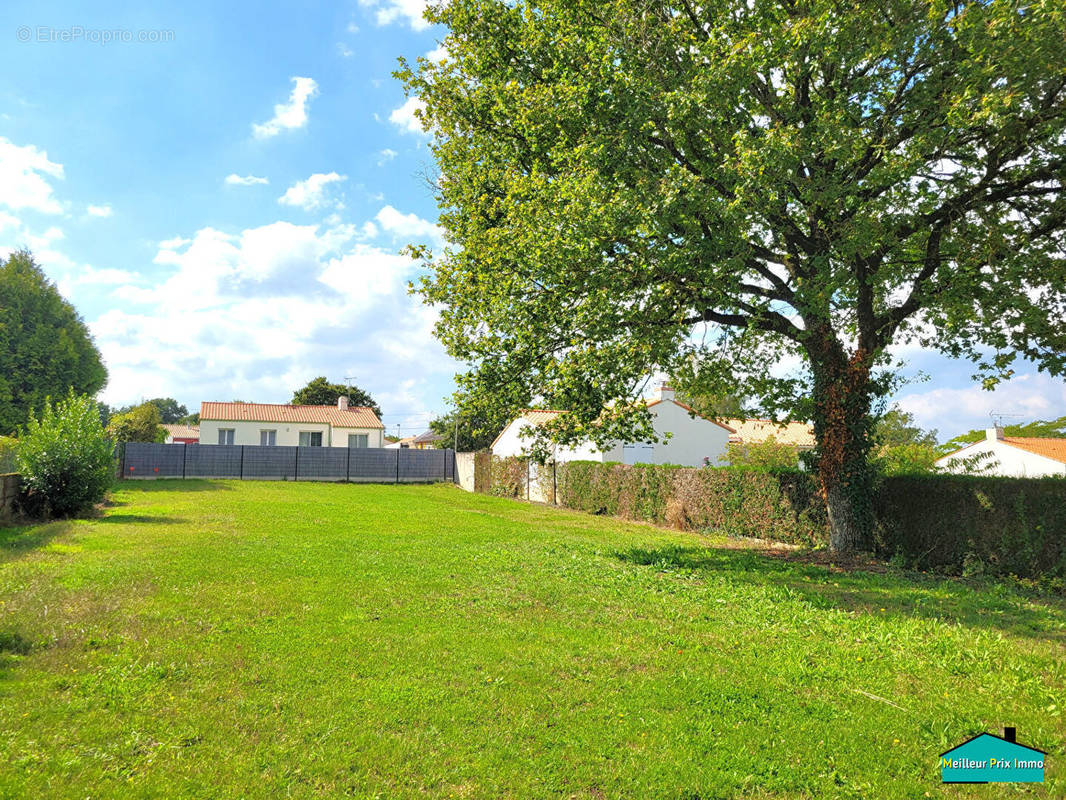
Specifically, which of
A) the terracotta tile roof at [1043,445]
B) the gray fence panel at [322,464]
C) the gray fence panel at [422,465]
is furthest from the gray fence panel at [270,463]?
the terracotta tile roof at [1043,445]

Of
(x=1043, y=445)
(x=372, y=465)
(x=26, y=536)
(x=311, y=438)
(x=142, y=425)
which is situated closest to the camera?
(x=26, y=536)

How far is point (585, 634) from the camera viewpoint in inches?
257

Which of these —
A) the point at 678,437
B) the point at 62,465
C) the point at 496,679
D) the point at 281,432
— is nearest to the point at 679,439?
the point at 678,437

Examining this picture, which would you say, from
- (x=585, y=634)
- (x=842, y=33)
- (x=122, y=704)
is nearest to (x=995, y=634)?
(x=585, y=634)

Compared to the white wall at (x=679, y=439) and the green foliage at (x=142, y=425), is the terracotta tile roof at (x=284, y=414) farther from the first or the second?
the white wall at (x=679, y=439)

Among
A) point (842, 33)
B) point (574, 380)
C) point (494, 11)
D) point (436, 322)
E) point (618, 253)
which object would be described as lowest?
point (574, 380)

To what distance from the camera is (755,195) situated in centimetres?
1038

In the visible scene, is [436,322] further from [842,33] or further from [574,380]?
[842,33]

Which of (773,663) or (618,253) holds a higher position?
(618,253)

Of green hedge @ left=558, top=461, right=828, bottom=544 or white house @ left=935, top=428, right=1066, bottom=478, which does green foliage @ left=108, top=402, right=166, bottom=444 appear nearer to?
green hedge @ left=558, top=461, right=828, bottom=544

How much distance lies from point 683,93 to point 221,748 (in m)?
11.7

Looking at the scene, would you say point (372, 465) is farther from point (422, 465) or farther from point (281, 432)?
point (281, 432)

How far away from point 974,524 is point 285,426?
46.6 m

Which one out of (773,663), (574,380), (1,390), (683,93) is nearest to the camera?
(773,663)
